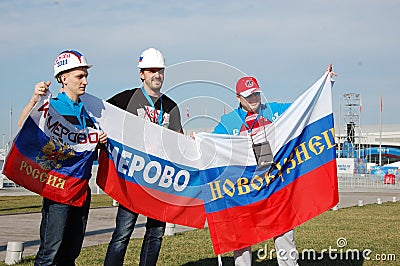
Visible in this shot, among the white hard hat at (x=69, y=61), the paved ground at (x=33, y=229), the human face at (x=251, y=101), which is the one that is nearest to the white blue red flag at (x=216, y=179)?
the human face at (x=251, y=101)

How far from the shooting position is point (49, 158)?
616 cm

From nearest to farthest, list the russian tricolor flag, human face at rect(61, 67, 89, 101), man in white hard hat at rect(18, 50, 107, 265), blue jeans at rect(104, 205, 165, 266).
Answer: man in white hard hat at rect(18, 50, 107, 265), human face at rect(61, 67, 89, 101), blue jeans at rect(104, 205, 165, 266), the russian tricolor flag

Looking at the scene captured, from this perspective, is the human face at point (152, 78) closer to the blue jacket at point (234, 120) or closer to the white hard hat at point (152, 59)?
the white hard hat at point (152, 59)

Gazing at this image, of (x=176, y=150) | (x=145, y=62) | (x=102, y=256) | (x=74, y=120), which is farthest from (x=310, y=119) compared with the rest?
(x=102, y=256)

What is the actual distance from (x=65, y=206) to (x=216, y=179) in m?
1.72

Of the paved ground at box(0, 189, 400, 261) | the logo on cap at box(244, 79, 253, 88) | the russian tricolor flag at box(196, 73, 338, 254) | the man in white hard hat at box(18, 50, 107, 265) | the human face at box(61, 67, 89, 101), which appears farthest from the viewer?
the paved ground at box(0, 189, 400, 261)

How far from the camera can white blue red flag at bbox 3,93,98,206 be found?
600 cm

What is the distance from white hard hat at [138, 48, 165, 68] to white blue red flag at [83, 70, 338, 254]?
1.90 ft

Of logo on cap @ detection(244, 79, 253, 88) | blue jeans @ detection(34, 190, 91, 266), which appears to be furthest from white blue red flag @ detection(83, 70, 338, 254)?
blue jeans @ detection(34, 190, 91, 266)

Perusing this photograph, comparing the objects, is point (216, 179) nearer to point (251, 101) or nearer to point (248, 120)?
point (248, 120)

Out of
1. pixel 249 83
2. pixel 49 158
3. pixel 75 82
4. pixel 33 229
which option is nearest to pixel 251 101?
pixel 249 83

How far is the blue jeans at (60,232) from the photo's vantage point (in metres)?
5.93

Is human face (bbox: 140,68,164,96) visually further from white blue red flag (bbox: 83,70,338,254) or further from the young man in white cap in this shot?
the young man in white cap

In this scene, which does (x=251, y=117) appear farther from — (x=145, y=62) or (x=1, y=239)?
(x=1, y=239)
